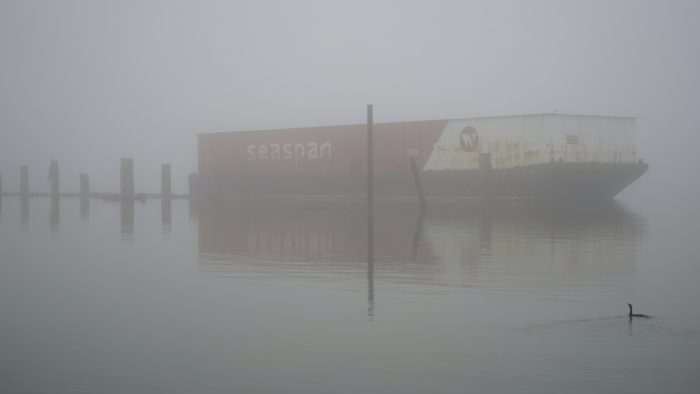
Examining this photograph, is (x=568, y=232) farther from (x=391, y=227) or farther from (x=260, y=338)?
(x=260, y=338)

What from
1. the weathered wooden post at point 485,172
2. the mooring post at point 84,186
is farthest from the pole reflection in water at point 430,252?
→ the mooring post at point 84,186

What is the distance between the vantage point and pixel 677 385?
449 centimetres

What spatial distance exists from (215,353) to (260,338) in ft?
1.59

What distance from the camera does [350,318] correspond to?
6.24m

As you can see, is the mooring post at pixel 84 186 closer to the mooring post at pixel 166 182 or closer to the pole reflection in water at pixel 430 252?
the mooring post at pixel 166 182

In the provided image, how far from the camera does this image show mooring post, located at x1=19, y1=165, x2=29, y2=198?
139 ft

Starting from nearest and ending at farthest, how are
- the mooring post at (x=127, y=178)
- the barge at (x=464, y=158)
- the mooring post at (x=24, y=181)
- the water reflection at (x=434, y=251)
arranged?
the water reflection at (x=434, y=251) → the barge at (x=464, y=158) → the mooring post at (x=127, y=178) → the mooring post at (x=24, y=181)

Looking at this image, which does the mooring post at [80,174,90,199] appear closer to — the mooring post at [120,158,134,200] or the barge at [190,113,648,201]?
the mooring post at [120,158,134,200]

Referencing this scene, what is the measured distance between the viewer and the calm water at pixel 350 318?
15.2ft

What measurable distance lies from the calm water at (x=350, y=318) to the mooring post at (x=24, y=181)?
31954 millimetres

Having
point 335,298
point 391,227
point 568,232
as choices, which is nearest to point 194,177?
point 391,227

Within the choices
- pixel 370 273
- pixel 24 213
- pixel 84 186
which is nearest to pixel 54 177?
pixel 84 186

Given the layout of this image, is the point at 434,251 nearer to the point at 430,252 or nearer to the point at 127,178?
the point at 430,252

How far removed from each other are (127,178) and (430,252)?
28.1m
